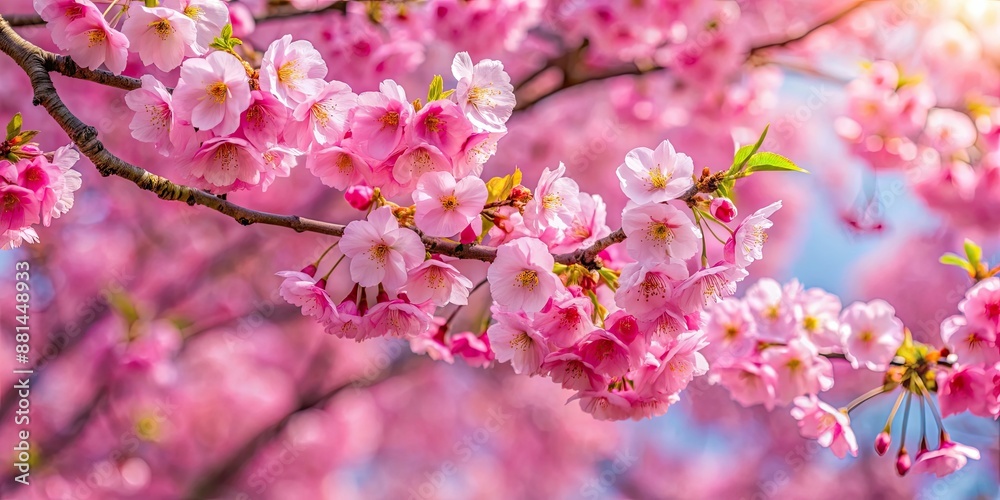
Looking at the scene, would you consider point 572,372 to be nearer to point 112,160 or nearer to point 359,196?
point 359,196

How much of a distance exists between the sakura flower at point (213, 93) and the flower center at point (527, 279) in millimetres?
536

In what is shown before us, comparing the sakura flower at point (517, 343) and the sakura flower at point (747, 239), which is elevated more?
the sakura flower at point (747, 239)

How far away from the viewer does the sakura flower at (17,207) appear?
1281 millimetres

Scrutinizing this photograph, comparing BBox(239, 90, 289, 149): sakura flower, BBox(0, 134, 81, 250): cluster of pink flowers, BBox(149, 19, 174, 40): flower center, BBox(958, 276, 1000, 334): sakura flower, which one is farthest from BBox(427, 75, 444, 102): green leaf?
BBox(958, 276, 1000, 334): sakura flower

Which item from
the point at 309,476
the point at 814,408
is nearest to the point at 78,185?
the point at 814,408

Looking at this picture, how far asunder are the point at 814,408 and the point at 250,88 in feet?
4.94

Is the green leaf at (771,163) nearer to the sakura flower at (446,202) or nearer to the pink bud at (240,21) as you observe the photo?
the sakura flower at (446,202)

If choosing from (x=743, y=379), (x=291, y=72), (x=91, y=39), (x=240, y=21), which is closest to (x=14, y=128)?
(x=91, y=39)

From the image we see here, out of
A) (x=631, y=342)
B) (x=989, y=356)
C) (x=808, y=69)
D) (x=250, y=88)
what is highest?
(x=250, y=88)

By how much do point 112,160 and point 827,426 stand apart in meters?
1.69

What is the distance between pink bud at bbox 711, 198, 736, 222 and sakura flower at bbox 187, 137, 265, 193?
772mm

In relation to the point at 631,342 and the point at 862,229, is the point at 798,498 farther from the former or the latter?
the point at 631,342

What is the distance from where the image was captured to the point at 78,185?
4.55ft

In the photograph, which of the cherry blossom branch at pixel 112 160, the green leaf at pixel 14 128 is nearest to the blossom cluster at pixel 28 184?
the green leaf at pixel 14 128
